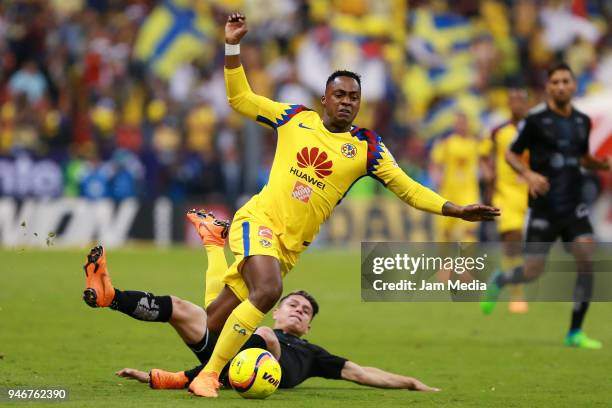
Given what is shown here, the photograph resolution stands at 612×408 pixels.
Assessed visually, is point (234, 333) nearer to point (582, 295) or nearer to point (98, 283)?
point (98, 283)

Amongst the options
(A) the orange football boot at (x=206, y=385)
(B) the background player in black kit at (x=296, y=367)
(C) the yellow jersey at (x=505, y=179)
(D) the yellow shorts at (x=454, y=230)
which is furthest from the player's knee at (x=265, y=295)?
(D) the yellow shorts at (x=454, y=230)

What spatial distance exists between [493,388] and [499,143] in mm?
6975

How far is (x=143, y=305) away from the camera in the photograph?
29.6 feet

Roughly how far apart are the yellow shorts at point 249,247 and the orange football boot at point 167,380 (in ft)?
2.34

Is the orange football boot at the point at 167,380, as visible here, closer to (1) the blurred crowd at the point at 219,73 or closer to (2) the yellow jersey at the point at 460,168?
(2) the yellow jersey at the point at 460,168

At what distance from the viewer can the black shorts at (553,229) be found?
12.8 m

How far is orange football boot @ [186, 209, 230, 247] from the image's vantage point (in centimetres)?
1041

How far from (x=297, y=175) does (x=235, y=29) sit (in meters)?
1.13

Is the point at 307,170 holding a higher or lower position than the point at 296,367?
higher

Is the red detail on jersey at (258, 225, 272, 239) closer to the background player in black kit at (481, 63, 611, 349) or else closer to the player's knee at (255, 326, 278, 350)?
the player's knee at (255, 326, 278, 350)

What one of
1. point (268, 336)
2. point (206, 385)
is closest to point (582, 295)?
point (268, 336)

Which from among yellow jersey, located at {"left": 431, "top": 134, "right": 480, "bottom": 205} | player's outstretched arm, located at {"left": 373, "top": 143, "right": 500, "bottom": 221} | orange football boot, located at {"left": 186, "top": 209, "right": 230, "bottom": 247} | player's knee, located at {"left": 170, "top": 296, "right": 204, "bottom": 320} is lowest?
player's knee, located at {"left": 170, "top": 296, "right": 204, "bottom": 320}

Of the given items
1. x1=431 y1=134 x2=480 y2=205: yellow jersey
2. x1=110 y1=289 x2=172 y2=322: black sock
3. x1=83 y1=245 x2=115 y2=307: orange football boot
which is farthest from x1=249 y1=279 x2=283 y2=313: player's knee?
x1=431 y1=134 x2=480 y2=205: yellow jersey

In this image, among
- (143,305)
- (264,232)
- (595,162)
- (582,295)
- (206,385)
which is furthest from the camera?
(595,162)
